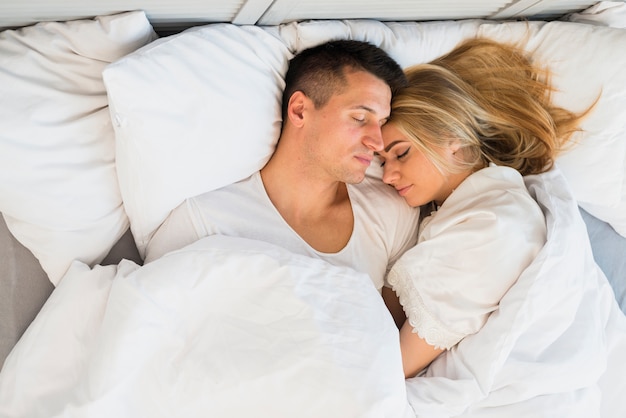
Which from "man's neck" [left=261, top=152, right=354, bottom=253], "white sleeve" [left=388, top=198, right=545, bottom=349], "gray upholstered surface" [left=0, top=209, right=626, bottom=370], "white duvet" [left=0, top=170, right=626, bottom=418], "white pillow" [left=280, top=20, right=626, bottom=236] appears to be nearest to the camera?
"white duvet" [left=0, top=170, right=626, bottom=418]

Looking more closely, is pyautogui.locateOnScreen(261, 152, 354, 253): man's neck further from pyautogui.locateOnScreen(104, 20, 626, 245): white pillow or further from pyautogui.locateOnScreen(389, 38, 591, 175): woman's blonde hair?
pyautogui.locateOnScreen(389, 38, 591, 175): woman's blonde hair

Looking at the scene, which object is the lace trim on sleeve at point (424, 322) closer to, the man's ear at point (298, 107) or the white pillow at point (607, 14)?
the man's ear at point (298, 107)

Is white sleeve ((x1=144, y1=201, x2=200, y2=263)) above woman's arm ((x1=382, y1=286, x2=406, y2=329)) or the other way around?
above

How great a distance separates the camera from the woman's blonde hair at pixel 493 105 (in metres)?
1.50

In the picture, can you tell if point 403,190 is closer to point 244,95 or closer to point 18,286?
point 244,95

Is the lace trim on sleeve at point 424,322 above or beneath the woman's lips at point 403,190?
beneath

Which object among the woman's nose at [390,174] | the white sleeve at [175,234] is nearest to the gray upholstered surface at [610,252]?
the woman's nose at [390,174]

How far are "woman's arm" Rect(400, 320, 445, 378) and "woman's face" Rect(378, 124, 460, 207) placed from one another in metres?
0.32

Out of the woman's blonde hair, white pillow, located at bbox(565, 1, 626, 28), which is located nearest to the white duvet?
the woman's blonde hair

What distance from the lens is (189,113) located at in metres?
1.28

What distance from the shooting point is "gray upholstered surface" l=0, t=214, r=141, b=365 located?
1208mm

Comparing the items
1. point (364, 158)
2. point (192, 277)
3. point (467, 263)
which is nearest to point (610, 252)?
point (467, 263)

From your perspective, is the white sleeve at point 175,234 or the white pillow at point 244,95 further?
the white sleeve at point 175,234

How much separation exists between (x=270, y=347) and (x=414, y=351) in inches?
15.0
